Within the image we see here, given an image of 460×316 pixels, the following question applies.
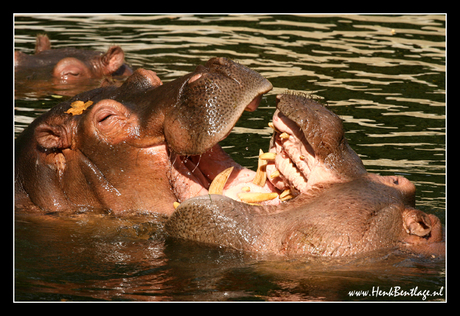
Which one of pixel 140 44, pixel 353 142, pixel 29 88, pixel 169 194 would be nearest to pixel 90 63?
pixel 29 88

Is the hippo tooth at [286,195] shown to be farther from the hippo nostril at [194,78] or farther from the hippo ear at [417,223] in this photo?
the hippo nostril at [194,78]

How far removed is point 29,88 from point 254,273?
8.14 m

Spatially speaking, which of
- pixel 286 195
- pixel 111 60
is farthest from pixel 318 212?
pixel 111 60

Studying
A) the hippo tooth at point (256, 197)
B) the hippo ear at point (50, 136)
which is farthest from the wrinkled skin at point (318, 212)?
the hippo ear at point (50, 136)

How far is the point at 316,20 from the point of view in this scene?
16.7 metres

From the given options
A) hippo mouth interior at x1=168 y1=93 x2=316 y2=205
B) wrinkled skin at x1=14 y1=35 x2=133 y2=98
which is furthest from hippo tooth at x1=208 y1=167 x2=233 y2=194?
wrinkled skin at x1=14 y1=35 x2=133 y2=98

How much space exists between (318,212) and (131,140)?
1739 mm

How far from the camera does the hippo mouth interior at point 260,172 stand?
5.04 metres

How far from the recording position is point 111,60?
12.7 metres

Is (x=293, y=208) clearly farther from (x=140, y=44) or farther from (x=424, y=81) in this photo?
(x=140, y=44)

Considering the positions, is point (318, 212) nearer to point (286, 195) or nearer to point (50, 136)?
point (286, 195)

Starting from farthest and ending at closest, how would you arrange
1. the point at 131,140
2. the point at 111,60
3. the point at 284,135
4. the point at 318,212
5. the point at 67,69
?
1. the point at 111,60
2. the point at 67,69
3. the point at 131,140
4. the point at 284,135
5. the point at 318,212

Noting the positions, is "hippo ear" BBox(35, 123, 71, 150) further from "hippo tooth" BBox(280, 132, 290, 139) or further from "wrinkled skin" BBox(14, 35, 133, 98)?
"wrinkled skin" BBox(14, 35, 133, 98)

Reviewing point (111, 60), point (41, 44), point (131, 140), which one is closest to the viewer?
point (131, 140)
